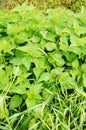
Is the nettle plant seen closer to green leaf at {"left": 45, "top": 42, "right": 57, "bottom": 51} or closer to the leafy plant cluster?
green leaf at {"left": 45, "top": 42, "right": 57, "bottom": 51}

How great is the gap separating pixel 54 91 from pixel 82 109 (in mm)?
229

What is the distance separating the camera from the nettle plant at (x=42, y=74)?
2.44 m

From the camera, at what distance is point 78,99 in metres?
2.61

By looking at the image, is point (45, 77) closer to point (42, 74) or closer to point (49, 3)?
point (42, 74)

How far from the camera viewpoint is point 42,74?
2549 millimetres

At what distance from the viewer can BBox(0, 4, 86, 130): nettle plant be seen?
244 cm

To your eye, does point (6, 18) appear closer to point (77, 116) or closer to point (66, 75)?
point (66, 75)

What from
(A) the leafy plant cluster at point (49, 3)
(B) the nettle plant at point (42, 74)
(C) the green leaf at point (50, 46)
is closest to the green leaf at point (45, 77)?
(B) the nettle plant at point (42, 74)

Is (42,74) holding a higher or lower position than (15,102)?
higher

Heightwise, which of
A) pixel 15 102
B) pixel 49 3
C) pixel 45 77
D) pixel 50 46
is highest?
pixel 50 46

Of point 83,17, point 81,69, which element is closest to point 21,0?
point 83,17

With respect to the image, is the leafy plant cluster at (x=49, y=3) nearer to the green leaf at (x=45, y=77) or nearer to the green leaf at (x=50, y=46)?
the green leaf at (x=50, y=46)

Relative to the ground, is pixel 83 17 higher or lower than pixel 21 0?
higher

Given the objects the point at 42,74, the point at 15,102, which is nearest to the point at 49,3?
the point at 42,74
